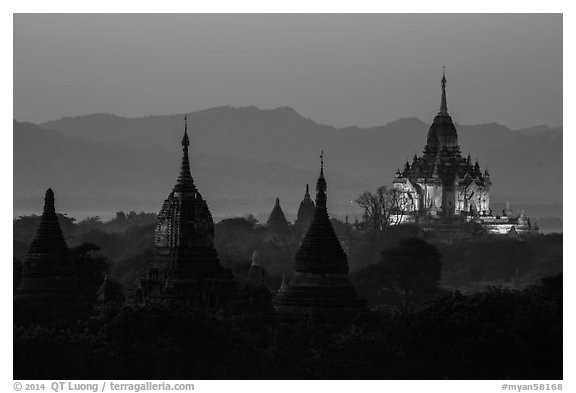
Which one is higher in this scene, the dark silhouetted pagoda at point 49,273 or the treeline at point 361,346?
the dark silhouetted pagoda at point 49,273

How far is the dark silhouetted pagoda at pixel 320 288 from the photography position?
303 feet

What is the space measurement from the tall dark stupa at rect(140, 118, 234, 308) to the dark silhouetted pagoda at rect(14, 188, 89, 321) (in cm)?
302

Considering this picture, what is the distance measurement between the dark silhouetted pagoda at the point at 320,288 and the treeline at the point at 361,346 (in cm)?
777

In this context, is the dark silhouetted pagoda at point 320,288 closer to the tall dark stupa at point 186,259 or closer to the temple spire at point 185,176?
the tall dark stupa at point 186,259

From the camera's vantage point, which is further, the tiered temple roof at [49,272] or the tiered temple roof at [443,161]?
the tiered temple roof at [443,161]

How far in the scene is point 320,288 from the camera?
9356 centimetres

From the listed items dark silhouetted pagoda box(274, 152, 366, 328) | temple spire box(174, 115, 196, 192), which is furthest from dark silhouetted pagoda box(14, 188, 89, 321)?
dark silhouetted pagoda box(274, 152, 366, 328)

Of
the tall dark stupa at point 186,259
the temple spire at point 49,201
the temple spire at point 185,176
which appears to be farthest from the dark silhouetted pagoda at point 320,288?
the temple spire at point 49,201

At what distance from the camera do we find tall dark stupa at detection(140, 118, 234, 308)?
9206 cm

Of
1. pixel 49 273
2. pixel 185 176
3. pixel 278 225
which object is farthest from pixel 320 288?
pixel 278 225

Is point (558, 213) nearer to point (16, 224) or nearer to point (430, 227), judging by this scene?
point (430, 227)

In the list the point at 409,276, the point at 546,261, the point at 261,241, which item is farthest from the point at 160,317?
the point at 261,241

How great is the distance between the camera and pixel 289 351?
83.8 metres

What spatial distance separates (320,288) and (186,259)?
462 centimetres
